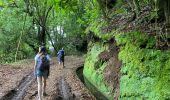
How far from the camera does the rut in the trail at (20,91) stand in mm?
15001

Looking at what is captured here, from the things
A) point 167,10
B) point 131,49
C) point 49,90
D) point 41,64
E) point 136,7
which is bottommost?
point 49,90

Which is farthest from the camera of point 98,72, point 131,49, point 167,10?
point 98,72

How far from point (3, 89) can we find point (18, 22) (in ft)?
72.9

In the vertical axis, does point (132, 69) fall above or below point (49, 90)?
above

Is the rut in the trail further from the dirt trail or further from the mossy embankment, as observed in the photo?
the mossy embankment

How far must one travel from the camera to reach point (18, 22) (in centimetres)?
3825

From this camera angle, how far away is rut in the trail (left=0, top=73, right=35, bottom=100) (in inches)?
591

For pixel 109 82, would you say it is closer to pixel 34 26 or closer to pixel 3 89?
pixel 3 89

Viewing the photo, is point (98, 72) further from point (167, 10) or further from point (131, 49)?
point (167, 10)

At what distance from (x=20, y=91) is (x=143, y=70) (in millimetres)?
6294

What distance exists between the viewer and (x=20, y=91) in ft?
54.3

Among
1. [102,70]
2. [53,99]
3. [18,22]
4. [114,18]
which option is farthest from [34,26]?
[53,99]

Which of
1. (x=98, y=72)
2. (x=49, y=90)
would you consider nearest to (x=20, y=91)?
(x=49, y=90)

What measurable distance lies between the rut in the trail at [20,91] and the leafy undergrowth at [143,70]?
4544mm
